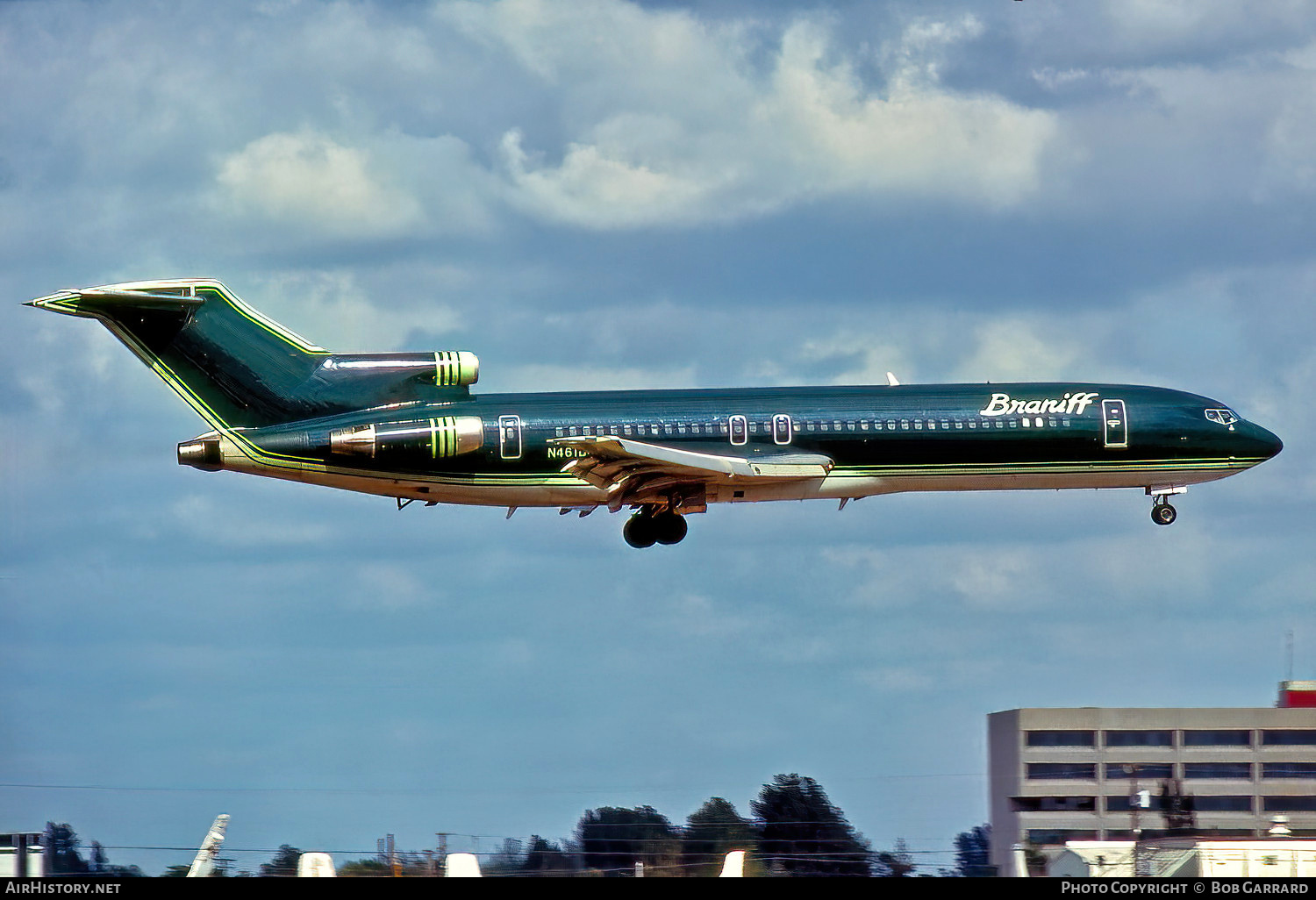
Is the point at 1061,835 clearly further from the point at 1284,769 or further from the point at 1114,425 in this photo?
the point at 1284,769

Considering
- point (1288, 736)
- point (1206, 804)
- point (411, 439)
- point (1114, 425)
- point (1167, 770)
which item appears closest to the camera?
point (411, 439)

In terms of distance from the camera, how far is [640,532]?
52.7 meters

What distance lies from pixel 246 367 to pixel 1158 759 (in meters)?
45.2

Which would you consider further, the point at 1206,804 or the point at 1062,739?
the point at 1206,804

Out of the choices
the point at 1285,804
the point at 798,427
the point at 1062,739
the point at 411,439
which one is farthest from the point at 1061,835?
the point at 1285,804

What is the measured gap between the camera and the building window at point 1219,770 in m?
74.8

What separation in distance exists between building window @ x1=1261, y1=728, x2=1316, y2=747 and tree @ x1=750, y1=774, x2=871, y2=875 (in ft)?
108

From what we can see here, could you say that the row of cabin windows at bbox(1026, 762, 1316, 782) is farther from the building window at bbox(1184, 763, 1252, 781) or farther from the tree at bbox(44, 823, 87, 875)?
the tree at bbox(44, 823, 87, 875)

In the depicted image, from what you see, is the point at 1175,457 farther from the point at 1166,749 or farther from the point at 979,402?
the point at 1166,749

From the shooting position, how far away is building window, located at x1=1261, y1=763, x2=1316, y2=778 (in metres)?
68.1

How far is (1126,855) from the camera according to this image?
33750 millimetres
